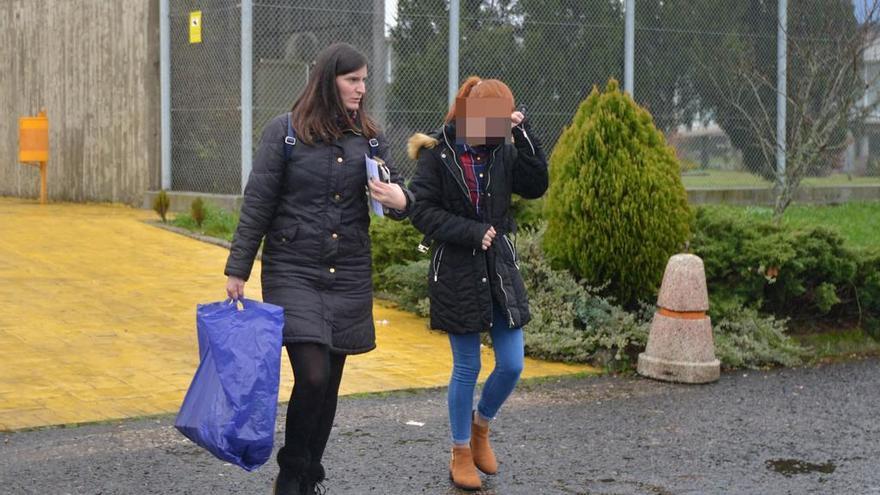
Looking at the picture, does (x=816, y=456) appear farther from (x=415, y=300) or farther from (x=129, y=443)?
(x=415, y=300)

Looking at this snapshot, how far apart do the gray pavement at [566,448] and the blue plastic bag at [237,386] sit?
820 mm

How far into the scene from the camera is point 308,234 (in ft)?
16.3

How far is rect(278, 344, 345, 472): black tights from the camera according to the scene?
490 cm

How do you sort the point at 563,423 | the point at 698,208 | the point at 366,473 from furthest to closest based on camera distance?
the point at 698,208 < the point at 563,423 < the point at 366,473

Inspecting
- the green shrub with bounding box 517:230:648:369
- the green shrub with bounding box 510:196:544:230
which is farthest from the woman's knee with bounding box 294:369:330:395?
the green shrub with bounding box 510:196:544:230

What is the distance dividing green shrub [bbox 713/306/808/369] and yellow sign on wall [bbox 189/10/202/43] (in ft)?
27.2

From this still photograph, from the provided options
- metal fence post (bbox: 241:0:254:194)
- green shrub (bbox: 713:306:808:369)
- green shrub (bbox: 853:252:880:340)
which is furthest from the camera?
metal fence post (bbox: 241:0:254:194)

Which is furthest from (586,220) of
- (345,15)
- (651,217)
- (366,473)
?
(345,15)

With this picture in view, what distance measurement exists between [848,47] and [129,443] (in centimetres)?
1117

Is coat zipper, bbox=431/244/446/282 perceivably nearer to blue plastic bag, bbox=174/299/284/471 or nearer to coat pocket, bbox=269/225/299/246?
coat pocket, bbox=269/225/299/246

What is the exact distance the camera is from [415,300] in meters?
9.95

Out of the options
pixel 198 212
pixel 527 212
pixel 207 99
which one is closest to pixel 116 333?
pixel 527 212

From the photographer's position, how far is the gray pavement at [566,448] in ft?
18.3

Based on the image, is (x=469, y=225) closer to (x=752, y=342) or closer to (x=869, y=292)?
(x=752, y=342)
